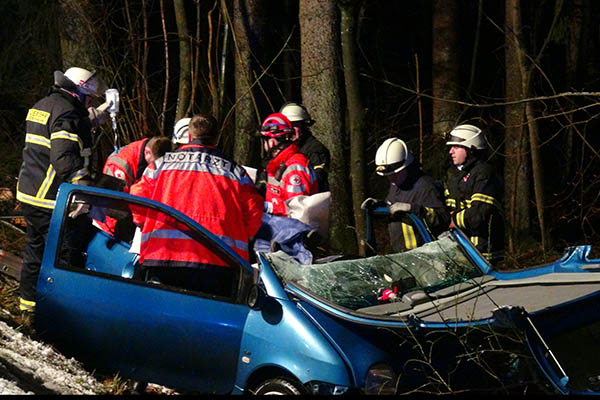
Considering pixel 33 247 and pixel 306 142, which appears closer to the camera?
pixel 33 247

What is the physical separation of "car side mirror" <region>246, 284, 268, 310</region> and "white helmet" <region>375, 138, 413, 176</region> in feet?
7.71

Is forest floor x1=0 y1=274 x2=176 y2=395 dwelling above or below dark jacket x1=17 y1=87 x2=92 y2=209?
below

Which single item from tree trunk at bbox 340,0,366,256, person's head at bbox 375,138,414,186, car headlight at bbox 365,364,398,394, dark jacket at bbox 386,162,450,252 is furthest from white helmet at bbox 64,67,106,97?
car headlight at bbox 365,364,398,394

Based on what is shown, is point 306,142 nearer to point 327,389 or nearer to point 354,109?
point 354,109

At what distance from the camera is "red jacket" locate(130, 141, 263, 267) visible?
18.1 feet

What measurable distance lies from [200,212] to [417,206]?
5.93 ft

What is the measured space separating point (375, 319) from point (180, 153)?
1928 mm

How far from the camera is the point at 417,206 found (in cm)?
670

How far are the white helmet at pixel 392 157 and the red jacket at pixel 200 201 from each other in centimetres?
144

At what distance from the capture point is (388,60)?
50.2 feet

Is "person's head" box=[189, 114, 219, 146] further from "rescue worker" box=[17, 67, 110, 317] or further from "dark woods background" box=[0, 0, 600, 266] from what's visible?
"dark woods background" box=[0, 0, 600, 266]

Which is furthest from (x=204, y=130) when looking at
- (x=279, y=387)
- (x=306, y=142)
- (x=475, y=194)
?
(x=306, y=142)

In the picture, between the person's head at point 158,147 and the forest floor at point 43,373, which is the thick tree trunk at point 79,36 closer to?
the person's head at point 158,147

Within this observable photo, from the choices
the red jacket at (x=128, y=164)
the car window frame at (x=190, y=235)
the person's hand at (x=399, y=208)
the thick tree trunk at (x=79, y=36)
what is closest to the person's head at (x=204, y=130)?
the car window frame at (x=190, y=235)
